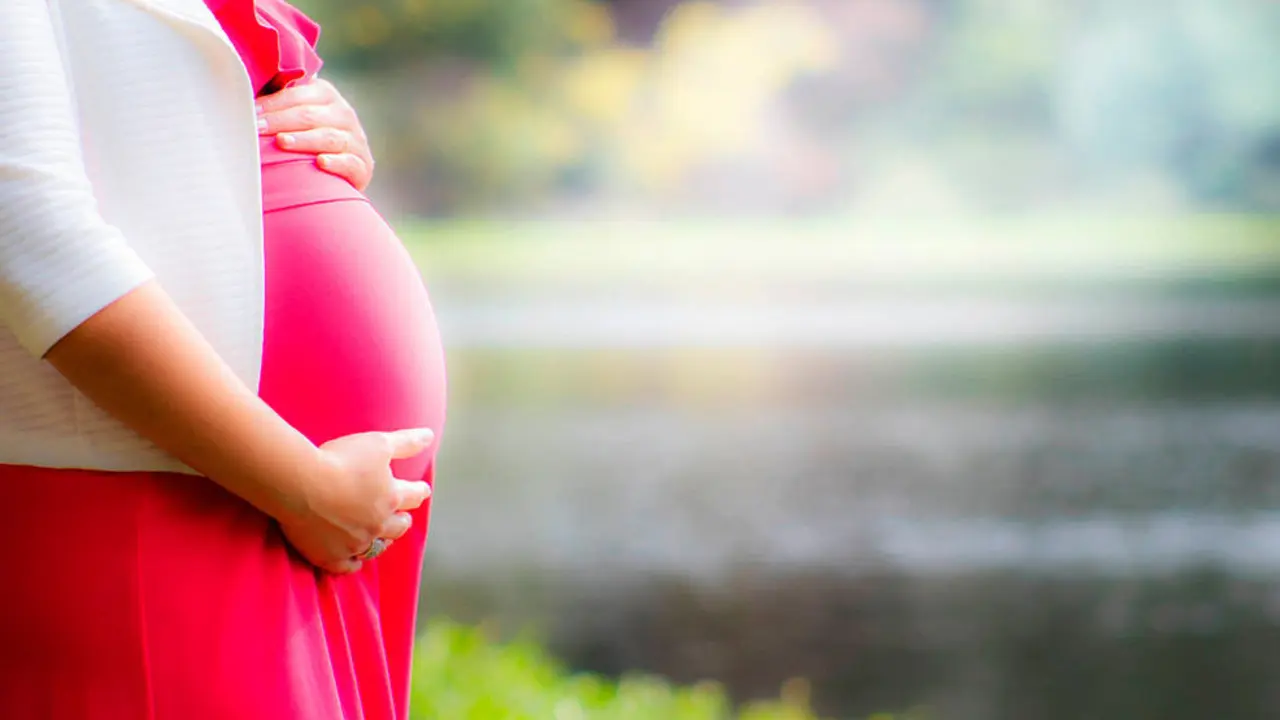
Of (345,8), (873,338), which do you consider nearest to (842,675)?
(873,338)

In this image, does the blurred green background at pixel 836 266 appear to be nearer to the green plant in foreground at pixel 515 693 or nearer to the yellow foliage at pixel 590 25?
the yellow foliage at pixel 590 25

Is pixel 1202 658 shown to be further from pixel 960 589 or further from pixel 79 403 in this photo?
pixel 79 403

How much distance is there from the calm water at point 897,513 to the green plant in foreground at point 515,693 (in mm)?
1542

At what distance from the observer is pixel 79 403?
0.73 metres

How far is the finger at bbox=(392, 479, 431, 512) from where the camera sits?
2.65ft

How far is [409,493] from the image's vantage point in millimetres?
819

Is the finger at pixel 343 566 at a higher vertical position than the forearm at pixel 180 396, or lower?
lower

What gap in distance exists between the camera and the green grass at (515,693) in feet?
7.67

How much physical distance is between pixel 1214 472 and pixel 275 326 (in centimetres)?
673

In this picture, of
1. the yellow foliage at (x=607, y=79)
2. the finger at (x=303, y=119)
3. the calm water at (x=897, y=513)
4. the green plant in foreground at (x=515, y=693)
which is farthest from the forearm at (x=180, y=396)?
the yellow foliage at (x=607, y=79)

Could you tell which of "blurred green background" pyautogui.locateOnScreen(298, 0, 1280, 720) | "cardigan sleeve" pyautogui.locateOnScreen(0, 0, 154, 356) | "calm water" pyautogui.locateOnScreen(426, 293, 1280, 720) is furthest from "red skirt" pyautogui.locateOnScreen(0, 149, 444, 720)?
"blurred green background" pyautogui.locateOnScreen(298, 0, 1280, 720)

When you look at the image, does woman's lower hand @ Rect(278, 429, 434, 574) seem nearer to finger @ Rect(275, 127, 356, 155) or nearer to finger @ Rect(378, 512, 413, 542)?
finger @ Rect(378, 512, 413, 542)

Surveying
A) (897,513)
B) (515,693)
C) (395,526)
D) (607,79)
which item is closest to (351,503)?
(395,526)

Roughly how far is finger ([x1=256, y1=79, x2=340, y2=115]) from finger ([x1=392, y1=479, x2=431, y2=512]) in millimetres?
268
